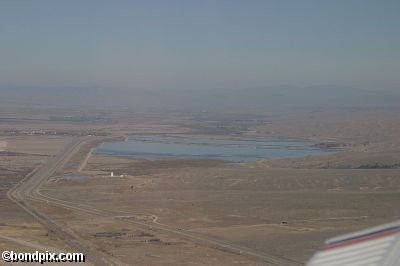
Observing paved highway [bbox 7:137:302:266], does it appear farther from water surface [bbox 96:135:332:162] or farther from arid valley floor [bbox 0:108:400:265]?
→ water surface [bbox 96:135:332:162]

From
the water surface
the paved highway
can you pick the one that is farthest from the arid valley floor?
the water surface

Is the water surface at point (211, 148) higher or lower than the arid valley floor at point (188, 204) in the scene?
higher

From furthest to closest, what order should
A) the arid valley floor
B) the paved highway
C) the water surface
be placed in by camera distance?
the water surface → the arid valley floor → the paved highway

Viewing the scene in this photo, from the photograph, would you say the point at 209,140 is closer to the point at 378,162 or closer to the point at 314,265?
the point at 378,162

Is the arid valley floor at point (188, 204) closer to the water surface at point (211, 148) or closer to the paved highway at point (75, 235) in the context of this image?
the paved highway at point (75, 235)

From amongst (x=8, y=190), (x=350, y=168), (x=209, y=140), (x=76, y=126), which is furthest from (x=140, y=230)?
(x=76, y=126)

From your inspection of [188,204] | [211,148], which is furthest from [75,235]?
[211,148]

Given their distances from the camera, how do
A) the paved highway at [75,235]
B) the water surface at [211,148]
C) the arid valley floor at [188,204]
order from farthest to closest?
the water surface at [211,148], the arid valley floor at [188,204], the paved highway at [75,235]

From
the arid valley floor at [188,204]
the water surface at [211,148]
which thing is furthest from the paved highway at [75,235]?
the water surface at [211,148]

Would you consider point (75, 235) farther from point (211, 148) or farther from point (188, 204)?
point (211, 148)
